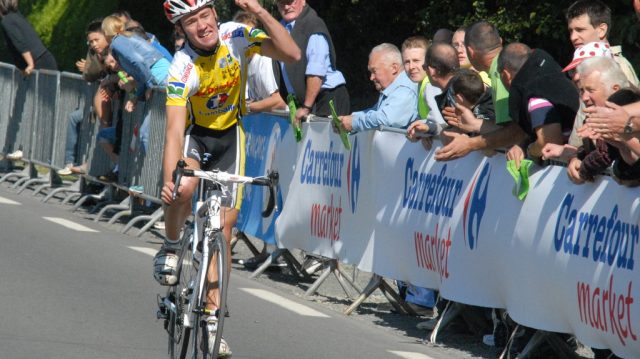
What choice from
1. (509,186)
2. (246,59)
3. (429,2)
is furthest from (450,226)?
(429,2)

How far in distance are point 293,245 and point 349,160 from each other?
1216 mm

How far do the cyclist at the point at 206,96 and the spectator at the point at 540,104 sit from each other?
152 centimetres

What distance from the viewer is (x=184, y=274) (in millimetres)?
7742

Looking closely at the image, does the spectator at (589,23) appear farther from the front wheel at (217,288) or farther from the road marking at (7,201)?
the road marking at (7,201)

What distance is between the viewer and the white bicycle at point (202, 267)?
720cm

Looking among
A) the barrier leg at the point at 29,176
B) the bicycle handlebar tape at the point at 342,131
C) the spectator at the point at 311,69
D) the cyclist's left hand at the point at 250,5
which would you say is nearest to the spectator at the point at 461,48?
the bicycle handlebar tape at the point at 342,131

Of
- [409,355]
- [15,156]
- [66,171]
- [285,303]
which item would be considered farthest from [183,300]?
[15,156]

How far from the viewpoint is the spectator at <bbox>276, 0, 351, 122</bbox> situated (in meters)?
12.2

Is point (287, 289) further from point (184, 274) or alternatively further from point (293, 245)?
point (184, 274)

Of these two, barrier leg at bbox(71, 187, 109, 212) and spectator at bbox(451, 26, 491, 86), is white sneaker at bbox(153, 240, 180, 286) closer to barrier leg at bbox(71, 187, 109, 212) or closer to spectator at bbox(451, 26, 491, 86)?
spectator at bbox(451, 26, 491, 86)

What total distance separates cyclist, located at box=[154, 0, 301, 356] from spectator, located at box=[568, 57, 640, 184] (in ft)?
5.25

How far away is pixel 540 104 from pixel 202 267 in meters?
2.51

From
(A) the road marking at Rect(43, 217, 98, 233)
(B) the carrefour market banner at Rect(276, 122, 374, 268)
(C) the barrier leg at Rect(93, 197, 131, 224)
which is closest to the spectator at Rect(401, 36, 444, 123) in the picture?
(B) the carrefour market banner at Rect(276, 122, 374, 268)

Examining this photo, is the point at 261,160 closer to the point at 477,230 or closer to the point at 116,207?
the point at 116,207
